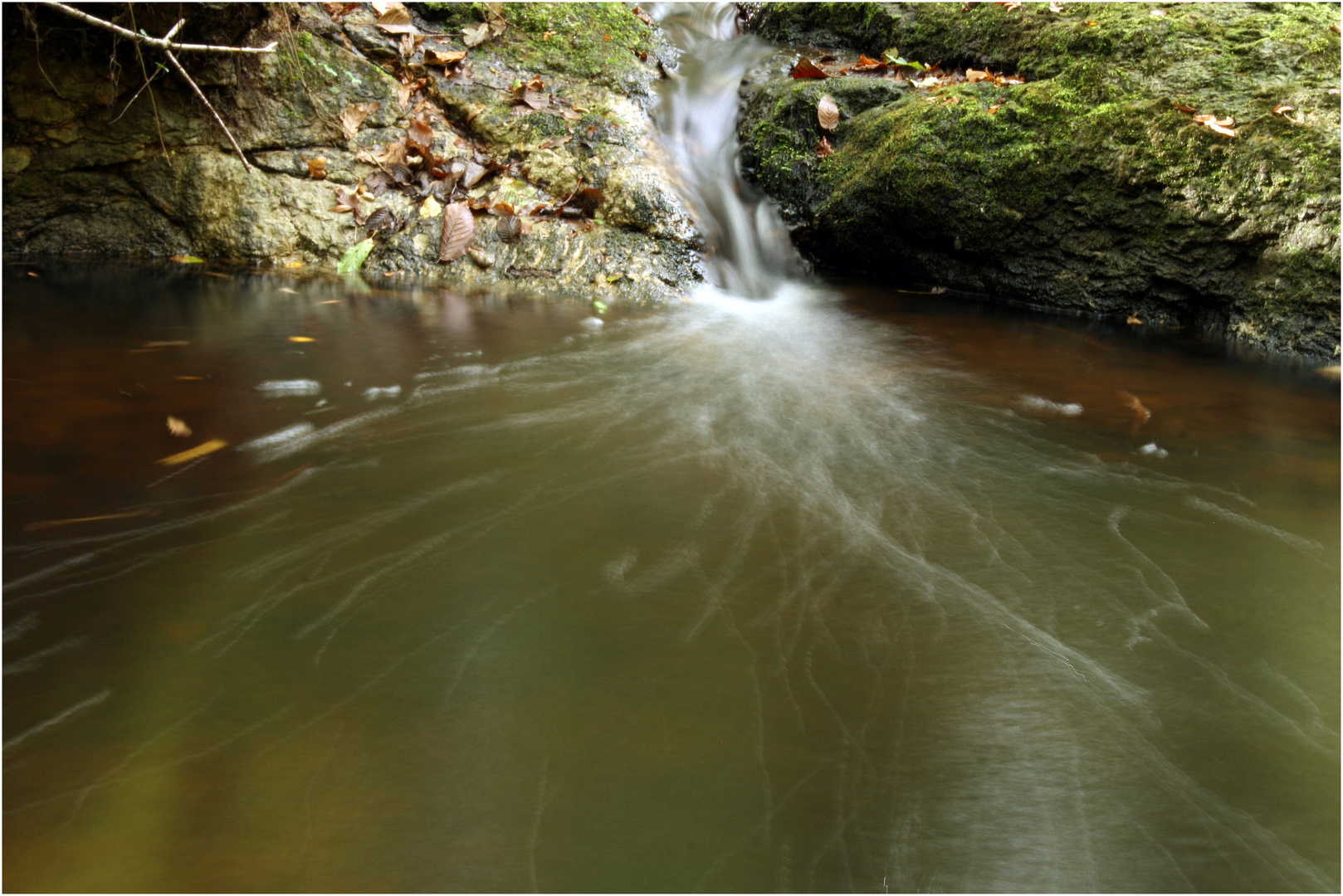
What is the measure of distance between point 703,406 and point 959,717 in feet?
6.01

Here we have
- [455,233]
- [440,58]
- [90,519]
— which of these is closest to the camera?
[90,519]

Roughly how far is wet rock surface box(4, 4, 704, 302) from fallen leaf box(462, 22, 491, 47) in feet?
2.47

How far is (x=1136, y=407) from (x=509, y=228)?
389 cm

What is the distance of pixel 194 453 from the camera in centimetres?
231

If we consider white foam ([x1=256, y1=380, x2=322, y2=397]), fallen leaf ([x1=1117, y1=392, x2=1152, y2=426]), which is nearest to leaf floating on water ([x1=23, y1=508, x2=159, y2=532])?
white foam ([x1=256, y1=380, x2=322, y2=397])

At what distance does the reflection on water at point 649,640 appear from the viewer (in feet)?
3.91

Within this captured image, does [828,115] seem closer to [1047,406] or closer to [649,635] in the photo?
[1047,406]

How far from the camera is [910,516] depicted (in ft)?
7.27

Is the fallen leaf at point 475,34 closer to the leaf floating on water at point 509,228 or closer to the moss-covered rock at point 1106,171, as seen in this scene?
the leaf floating on water at point 509,228

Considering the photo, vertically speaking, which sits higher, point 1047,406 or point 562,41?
point 562,41

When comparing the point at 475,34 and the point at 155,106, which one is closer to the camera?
the point at 155,106

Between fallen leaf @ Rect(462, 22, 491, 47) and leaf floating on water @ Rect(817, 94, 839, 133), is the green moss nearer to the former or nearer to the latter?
fallen leaf @ Rect(462, 22, 491, 47)

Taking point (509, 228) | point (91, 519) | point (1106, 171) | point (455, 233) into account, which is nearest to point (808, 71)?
point (1106, 171)

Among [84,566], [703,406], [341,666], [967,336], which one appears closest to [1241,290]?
[967,336]
